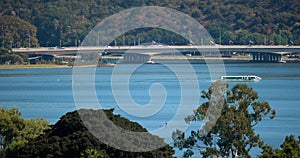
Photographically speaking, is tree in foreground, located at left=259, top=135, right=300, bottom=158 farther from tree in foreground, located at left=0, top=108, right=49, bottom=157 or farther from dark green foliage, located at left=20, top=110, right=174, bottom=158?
tree in foreground, located at left=0, top=108, right=49, bottom=157

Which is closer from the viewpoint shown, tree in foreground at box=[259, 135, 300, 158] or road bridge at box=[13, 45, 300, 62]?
tree in foreground at box=[259, 135, 300, 158]

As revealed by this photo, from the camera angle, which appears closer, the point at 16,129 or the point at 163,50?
the point at 16,129

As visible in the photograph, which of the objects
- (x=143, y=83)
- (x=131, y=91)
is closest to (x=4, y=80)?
(x=143, y=83)

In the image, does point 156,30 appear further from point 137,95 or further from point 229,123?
point 229,123

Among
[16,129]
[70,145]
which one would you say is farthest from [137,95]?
[70,145]

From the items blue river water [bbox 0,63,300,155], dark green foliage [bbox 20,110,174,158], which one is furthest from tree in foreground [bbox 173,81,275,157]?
blue river water [bbox 0,63,300,155]

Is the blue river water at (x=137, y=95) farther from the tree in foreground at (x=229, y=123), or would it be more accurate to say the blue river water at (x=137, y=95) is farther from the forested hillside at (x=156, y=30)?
the forested hillside at (x=156, y=30)

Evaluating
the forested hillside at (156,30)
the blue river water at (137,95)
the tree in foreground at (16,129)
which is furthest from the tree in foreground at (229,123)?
the forested hillside at (156,30)
